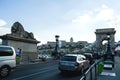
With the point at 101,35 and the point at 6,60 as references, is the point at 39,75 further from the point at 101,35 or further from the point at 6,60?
the point at 101,35

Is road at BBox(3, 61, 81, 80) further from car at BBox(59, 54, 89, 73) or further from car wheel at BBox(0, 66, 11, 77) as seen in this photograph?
car at BBox(59, 54, 89, 73)

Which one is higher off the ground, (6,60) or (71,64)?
(6,60)

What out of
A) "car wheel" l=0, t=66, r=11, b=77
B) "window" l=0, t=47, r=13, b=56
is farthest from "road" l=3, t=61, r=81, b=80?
"window" l=0, t=47, r=13, b=56

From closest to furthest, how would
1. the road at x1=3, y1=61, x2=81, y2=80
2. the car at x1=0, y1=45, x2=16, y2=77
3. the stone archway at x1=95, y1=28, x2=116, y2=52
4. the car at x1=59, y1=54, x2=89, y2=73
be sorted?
the road at x1=3, y1=61, x2=81, y2=80 → the car at x1=0, y1=45, x2=16, y2=77 → the car at x1=59, y1=54, x2=89, y2=73 → the stone archway at x1=95, y1=28, x2=116, y2=52

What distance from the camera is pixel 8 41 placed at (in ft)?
76.9

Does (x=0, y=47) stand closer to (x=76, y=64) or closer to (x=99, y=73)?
(x=76, y=64)

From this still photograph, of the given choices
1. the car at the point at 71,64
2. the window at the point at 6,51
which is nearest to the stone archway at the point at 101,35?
the car at the point at 71,64

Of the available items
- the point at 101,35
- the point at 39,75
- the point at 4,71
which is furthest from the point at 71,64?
the point at 101,35

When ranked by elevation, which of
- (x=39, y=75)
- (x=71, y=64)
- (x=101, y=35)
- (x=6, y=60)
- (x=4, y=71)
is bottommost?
(x=39, y=75)

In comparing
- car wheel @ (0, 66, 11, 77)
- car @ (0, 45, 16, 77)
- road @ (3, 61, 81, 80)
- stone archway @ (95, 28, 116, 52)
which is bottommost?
road @ (3, 61, 81, 80)

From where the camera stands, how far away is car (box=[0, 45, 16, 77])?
12102 millimetres

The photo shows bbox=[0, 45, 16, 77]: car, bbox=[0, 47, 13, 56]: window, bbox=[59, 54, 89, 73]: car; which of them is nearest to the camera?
bbox=[0, 45, 16, 77]: car

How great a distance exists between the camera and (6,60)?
1249cm

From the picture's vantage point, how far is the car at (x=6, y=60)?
12.1 m
